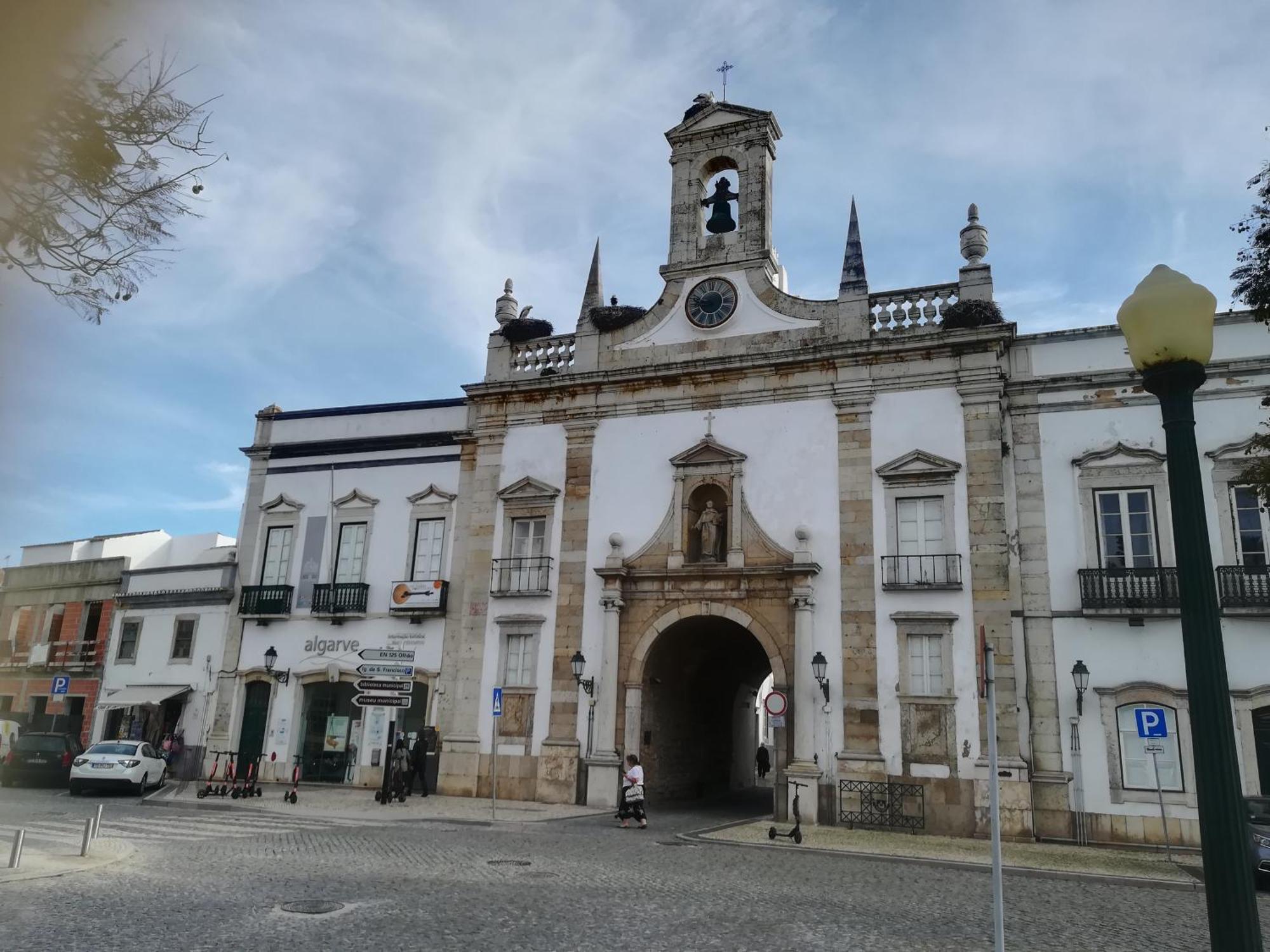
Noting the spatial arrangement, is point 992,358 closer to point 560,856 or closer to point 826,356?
point 826,356

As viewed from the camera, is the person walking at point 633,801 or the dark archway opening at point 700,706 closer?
the person walking at point 633,801

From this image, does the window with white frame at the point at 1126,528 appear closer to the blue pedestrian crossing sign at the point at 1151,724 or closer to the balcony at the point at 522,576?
the blue pedestrian crossing sign at the point at 1151,724

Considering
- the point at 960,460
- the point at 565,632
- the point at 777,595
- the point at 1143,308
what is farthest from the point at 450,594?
the point at 1143,308

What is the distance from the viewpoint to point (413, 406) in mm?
25406

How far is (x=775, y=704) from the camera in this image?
17266 mm

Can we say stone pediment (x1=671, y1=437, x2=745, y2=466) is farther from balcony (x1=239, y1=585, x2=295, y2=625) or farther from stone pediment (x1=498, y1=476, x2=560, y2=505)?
balcony (x1=239, y1=585, x2=295, y2=625)

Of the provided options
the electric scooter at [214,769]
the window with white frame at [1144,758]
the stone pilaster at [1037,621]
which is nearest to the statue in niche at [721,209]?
the stone pilaster at [1037,621]

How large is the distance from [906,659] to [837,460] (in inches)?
173

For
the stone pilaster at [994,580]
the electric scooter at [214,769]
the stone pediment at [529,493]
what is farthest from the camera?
the stone pediment at [529,493]

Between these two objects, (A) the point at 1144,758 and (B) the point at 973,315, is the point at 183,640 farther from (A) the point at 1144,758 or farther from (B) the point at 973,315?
(A) the point at 1144,758

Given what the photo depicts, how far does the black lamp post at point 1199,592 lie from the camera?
3.60 metres

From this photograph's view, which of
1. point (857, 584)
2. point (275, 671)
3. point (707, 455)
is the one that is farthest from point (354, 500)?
point (857, 584)

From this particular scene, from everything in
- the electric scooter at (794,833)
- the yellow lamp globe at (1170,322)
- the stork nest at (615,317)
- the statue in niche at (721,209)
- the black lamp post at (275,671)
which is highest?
the statue in niche at (721,209)

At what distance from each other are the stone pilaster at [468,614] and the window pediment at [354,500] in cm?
262
